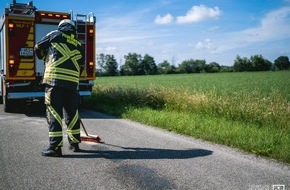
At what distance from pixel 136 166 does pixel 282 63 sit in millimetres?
126401

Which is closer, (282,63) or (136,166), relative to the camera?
(136,166)

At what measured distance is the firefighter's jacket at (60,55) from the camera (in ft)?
18.1

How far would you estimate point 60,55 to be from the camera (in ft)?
18.2

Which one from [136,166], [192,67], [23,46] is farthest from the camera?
[192,67]

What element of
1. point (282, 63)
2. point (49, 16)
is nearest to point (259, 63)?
point (282, 63)

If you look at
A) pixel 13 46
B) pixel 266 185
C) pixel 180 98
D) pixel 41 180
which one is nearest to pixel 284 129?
pixel 266 185

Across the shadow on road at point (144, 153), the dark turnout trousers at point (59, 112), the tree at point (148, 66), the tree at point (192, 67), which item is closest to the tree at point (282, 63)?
the tree at point (192, 67)

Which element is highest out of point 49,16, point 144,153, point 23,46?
point 49,16

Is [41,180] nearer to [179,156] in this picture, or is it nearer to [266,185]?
[179,156]

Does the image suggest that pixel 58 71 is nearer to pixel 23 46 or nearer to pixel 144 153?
pixel 144 153

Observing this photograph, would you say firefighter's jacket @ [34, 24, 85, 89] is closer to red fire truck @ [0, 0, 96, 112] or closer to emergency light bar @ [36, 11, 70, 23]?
red fire truck @ [0, 0, 96, 112]

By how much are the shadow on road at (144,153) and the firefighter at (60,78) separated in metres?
0.36

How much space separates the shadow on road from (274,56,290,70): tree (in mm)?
120127

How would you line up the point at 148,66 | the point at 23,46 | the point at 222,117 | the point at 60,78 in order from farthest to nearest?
1. the point at 148,66
2. the point at 23,46
3. the point at 222,117
4. the point at 60,78
